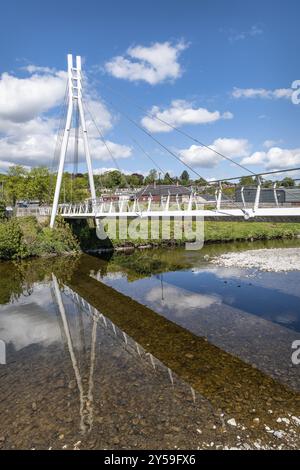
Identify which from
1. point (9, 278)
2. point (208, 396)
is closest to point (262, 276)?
point (208, 396)

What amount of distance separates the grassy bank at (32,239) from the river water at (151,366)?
9.71 metres

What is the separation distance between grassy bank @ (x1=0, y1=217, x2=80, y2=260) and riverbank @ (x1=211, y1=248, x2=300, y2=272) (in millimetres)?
12794

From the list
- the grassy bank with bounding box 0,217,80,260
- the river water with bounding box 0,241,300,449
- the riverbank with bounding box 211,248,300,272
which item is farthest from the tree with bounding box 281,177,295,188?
the grassy bank with bounding box 0,217,80,260

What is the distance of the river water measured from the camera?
602 cm

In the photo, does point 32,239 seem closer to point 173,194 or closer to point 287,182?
point 173,194

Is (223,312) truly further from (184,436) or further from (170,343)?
(184,436)

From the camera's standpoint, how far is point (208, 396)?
710 cm

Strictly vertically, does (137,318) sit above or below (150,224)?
below

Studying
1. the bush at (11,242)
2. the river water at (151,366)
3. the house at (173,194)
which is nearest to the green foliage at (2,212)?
the bush at (11,242)

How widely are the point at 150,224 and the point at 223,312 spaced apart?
2460cm

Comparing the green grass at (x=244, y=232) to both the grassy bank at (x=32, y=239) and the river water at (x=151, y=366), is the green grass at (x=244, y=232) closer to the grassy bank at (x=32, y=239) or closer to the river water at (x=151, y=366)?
the grassy bank at (x=32, y=239)

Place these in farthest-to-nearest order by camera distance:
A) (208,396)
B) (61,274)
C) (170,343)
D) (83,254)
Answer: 1. (83,254)
2. (61,274)
3. (170,343)
4. (208,396)

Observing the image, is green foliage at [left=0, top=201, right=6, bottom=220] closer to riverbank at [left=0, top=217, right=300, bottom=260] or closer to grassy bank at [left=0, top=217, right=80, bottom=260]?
grassy bank at [left=0, top=217, right=80, bottom=260]

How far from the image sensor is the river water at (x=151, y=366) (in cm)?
602
